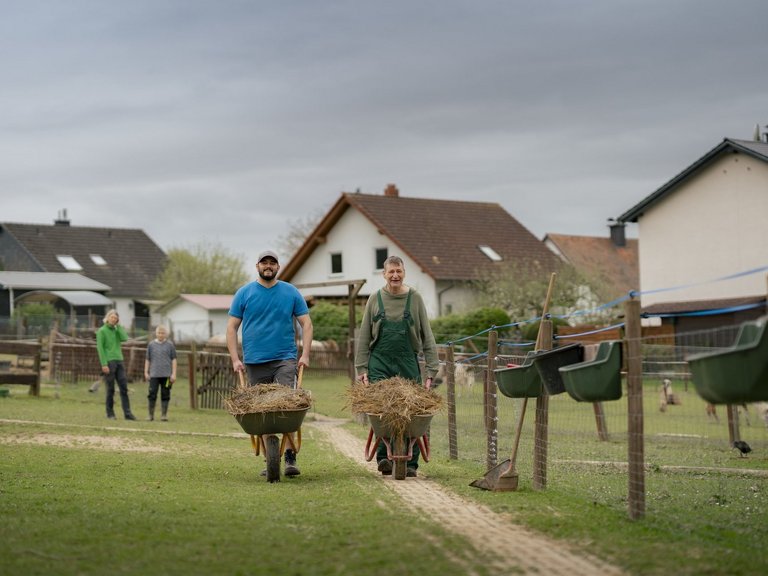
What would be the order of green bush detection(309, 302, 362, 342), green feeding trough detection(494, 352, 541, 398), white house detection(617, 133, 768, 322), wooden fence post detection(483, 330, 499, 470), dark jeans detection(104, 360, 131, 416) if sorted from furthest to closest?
green bush detection(309, 302, 362, 342), white house detection(617, 133, 768, 322), dark jeans detection(104, 360, 131, 416), wooden fence post detection(483, 330, 499, 470), green feeding trough detection(494, 352, 541, 398)

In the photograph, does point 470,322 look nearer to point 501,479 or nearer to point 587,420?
point 587,420

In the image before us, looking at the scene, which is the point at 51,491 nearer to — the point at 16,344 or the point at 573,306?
the point at 16,344

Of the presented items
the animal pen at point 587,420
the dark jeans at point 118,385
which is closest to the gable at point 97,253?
the animal pen at point 587,420

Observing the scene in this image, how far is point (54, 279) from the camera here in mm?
71438

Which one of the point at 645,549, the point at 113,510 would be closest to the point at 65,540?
the point at 113,510

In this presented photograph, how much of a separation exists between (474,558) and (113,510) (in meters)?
3.22

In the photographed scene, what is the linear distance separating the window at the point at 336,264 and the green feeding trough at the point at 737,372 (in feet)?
158

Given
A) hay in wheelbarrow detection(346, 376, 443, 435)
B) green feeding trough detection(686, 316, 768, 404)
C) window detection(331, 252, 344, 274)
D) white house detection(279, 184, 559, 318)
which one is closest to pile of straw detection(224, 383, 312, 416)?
hay in wheelbarrow detection(346, 376, 443, 435)

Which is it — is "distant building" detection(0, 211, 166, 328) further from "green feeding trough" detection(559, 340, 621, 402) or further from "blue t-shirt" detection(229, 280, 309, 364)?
"green feeding trough" detection(559, 340, 621, 402)

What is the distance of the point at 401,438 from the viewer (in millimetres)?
10836

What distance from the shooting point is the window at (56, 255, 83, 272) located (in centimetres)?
7583

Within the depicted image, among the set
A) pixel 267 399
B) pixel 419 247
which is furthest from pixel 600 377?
pixel 419 247

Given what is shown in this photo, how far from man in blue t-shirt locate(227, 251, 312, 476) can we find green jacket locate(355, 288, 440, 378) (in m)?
0.56

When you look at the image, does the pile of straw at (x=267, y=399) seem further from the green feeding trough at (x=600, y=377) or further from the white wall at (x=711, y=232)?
the white wall at (x=711, y=232)
